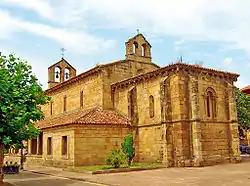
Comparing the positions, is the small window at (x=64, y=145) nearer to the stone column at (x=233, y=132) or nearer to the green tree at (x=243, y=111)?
the stone column at (x=233, y=132)

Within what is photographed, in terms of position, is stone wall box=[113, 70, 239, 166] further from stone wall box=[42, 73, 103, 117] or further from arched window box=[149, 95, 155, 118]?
stone wall box=[42, 73, 103, 117]

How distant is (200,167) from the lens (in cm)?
1977

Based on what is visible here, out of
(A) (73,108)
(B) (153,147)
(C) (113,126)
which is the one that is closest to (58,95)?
(A) (73,108)

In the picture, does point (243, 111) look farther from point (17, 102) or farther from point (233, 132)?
point (17, 102)

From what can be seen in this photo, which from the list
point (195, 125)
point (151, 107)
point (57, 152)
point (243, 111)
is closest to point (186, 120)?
point (195, 125)

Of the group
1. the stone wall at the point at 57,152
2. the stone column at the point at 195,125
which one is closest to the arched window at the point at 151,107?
the stone column at the point at 195,125

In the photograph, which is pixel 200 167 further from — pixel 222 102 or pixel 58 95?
pixel 58 95

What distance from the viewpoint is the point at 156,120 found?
22.6 meters

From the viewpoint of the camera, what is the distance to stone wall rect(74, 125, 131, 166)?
2167 centimetres

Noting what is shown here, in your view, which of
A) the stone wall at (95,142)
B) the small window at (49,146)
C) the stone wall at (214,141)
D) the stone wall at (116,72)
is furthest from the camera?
the stone wall at (116,72)

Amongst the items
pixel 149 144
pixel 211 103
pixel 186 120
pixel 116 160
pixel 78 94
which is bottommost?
pixel 116 160

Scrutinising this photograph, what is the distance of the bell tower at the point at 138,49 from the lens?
27.9 meters

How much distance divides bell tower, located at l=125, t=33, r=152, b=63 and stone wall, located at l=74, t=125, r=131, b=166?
7627mm

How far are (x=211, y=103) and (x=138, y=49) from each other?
8982 mm
